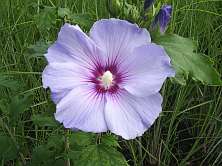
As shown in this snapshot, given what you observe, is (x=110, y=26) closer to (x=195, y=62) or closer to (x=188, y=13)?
(x=195, y=62)

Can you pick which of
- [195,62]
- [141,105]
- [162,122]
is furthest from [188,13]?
[141,105]

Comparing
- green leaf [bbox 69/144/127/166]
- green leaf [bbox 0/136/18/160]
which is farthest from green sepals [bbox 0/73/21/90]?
green leaf [bbox 69/144/127/166]

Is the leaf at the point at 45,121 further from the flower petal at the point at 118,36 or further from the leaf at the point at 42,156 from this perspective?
the flower petal at the point at 118,36

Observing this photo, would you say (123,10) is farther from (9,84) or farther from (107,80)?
(9,84)

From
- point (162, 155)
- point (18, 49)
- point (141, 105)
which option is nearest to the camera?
point (141, 105)

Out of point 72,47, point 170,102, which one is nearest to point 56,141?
point 72,47

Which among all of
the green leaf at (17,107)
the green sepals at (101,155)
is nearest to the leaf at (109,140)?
the green sepals at (101,155)

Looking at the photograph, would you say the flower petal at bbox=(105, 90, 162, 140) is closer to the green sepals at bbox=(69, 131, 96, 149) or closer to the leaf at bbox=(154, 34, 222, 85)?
the leaf at bbox=(154, 34, 222, 85)
